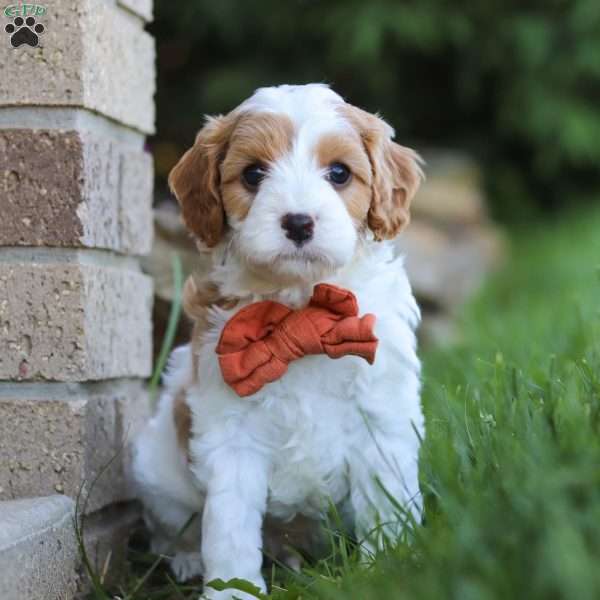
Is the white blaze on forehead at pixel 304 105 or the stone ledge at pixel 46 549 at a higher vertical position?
the white blaze on forehead at pixel 304 105

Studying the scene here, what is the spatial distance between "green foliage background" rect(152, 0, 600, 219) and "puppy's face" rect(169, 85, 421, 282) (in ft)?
14.6

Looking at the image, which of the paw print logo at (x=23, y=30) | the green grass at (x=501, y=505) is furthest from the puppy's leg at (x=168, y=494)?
the paw print logo at (x=23, y=30)

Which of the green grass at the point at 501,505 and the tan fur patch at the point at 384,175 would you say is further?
→ the tan fur patch at the point at 384,175

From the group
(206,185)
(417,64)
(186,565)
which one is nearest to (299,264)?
(206,185)

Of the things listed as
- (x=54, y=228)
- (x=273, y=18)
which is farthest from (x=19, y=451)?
(x=273, y=18)

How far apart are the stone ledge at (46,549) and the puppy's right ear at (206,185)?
88 cm

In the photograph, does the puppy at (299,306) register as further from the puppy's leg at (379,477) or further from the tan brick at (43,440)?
the tan brick at (43,440)

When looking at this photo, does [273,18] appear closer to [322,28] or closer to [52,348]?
[322,28]

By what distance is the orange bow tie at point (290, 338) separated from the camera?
268cm

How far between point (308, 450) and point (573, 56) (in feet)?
24.4

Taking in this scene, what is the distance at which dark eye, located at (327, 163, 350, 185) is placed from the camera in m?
2.73

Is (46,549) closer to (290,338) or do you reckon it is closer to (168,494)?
(168,494)

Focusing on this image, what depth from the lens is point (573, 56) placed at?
916 cm

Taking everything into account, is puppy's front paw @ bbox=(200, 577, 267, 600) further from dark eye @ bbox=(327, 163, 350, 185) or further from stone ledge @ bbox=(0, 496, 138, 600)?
dark eye @ bbox=(327, 163, 350, 185)
